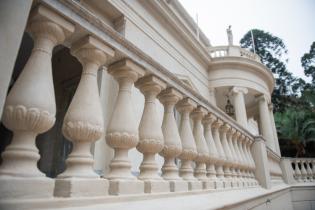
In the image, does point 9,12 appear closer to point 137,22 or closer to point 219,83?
point 137,22

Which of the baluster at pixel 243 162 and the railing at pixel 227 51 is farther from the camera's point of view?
the railing at pixel 227 51

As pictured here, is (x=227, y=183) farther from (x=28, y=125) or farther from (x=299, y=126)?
(x=299, y=126)

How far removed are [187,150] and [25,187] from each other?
4.99ft

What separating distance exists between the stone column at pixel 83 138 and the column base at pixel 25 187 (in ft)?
0.29

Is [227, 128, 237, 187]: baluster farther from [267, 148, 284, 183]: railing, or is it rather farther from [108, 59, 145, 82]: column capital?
[267, 148, 284, 183]: railing

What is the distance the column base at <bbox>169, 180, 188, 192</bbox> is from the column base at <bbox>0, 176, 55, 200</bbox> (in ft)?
3.48

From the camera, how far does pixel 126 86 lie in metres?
1.68

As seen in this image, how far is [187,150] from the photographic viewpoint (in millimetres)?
2254

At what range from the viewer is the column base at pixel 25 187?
904mm

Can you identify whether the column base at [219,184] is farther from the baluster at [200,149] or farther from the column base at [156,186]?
the column base at [156,186]

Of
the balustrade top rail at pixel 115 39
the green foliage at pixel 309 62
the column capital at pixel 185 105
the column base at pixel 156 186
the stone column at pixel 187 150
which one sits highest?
the green foliage at pixel 309 62

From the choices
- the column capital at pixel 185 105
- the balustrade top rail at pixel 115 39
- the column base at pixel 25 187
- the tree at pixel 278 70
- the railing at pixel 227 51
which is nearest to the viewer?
the column base at pixel 25 187

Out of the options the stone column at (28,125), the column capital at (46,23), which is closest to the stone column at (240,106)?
the column capital at (46,23)

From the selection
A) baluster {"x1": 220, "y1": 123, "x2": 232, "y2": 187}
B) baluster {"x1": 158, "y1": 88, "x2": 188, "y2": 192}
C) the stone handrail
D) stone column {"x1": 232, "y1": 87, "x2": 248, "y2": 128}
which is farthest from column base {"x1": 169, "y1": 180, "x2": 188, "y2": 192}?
stone column {"x1": 232, "y1": 87, "x2": 248, "y2": 128}
